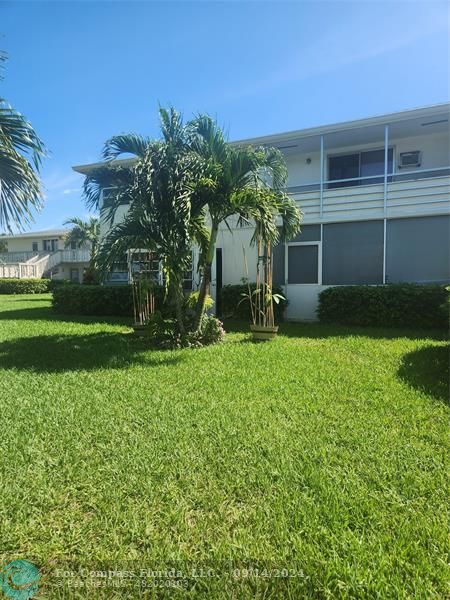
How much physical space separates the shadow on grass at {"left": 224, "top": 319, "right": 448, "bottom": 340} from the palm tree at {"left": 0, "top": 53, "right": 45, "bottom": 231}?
6149mm

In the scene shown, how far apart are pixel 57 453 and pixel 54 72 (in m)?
7.36

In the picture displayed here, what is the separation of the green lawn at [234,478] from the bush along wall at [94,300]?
7.35m

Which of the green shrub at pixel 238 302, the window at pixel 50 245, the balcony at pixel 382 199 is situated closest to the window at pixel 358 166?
the balcony at pixel 382 199

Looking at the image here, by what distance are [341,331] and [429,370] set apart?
3.89m

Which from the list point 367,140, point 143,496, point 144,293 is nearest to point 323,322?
point 144,293

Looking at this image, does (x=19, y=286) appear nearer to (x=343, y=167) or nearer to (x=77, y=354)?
(x=77, y=354)

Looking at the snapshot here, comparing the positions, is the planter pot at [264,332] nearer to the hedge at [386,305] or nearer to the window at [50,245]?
the hedge at [386,305]

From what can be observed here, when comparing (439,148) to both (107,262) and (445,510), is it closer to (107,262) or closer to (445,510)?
Result: (107,262)

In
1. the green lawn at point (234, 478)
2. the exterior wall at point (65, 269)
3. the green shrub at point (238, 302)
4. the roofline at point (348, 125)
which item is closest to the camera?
the green lawn at point (234, 478)

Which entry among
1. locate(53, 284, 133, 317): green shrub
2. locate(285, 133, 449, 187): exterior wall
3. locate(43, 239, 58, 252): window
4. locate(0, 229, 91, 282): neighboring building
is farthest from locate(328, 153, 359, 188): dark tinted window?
locate(43, 239, 58, 252): window

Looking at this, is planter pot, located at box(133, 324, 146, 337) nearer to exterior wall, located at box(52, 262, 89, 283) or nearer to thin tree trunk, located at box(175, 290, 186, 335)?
thin tree trunk, located at box(175, 290, 186, 335)

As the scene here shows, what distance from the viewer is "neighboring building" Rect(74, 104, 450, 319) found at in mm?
10758

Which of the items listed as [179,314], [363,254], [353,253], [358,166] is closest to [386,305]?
[363,254]

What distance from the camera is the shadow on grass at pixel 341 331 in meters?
8.48
